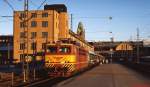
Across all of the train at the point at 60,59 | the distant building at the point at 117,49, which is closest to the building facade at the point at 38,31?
the train at the point at 60,59

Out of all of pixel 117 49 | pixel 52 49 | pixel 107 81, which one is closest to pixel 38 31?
pixel 52 49

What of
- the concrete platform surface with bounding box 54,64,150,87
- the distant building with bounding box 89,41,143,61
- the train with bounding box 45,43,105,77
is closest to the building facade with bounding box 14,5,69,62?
the concrete platform surface with bounding box 54,64,150,87

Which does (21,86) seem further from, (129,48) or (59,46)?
(129,48)

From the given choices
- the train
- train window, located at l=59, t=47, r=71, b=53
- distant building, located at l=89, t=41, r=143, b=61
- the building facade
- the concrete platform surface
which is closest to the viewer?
the concrete platform surface

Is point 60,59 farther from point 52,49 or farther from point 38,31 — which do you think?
point 38,31

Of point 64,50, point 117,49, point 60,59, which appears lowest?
point 60,59

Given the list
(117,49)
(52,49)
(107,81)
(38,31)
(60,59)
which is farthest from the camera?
(117,49)

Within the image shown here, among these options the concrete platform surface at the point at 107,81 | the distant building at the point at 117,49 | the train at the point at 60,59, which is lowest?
the concrete platform surface at the point at 107,81

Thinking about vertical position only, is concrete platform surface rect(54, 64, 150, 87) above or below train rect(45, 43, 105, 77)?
below

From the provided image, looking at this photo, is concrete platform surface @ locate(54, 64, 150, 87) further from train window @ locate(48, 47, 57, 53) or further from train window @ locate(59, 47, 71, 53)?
train window @ locate(48, 47, 57, 53)

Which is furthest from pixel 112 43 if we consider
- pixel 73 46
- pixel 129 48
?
pixel 73 46

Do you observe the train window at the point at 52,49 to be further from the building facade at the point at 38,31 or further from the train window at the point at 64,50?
the building facade at the point at 38,31

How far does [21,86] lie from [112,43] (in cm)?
17634

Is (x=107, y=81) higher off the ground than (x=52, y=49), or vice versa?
(x=52, y=49)
